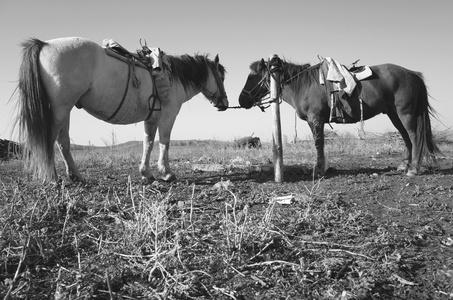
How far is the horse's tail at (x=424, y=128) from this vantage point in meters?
5.48

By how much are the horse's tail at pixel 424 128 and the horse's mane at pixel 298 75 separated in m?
1.81

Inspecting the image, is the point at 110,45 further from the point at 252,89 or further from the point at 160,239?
the point at 160,239

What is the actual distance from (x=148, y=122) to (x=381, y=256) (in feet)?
14.6

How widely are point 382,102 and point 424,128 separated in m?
0.85

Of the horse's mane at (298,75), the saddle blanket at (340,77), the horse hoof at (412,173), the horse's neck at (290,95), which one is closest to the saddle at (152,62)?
the horse's mane at (298,75)

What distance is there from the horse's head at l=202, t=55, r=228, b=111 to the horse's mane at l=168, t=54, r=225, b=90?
3.4 inches

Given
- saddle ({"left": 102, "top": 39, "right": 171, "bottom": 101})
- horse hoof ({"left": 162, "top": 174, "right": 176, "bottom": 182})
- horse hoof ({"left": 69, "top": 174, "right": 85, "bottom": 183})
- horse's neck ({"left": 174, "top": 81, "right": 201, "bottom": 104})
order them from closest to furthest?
horse hoof ({"left": 69, "top": 174, "right": 85, "bottom": 183}) → saddle ({"left": 102, "top": 39, "right": 171, "bottom": 101}) → horse hoof ({"left": 162, "top": 174, "right": 176, "bottom": 182}) → horse's neck ({"left": 174, "top": 81, "right": 201, "bottom": 104})

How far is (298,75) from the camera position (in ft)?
20.2

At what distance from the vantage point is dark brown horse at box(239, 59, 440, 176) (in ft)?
17.9

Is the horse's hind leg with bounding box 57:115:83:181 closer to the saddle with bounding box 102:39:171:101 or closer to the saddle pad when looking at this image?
the saddle with bounding box 102:39:171:101

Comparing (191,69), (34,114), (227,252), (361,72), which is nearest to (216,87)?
(191,69)

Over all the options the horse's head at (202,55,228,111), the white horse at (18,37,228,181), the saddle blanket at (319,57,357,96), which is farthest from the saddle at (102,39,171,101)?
the saddle blanket at (319,57,357,96)

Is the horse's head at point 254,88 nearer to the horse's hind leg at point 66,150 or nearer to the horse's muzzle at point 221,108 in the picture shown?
the horse's muzzle at point 221,108

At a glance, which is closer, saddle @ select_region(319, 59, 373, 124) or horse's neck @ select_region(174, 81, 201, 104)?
saddle @ select_region(319, 59, 373, 124)
